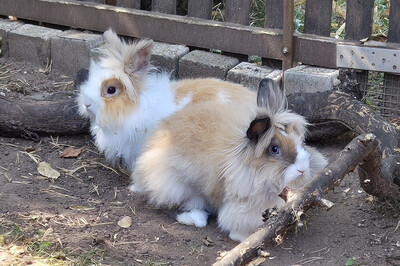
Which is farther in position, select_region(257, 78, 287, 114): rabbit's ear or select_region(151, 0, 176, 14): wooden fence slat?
select_region(151, 0, 176, 14): wooden fence slat

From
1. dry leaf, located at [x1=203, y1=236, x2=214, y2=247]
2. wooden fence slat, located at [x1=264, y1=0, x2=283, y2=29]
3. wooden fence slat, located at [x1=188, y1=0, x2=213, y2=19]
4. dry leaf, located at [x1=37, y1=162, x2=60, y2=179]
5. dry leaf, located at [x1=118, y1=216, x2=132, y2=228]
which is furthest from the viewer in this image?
wooden fence slat, located at [x1=188, y1=0, x2=213, y2=19]

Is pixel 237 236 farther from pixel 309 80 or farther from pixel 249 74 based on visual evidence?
pixel 249 74

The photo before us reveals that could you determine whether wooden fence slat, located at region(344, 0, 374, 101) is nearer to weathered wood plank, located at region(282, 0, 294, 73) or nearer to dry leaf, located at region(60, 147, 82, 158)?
weathered wood plank, located at region(282, 0, 294, 73)

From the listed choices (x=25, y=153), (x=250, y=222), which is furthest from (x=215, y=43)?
(x=250, y=222)

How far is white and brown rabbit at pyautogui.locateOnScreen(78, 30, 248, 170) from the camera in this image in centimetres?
493

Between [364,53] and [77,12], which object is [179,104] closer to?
[364,53]

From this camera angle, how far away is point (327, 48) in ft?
18.9

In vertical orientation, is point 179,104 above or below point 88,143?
above

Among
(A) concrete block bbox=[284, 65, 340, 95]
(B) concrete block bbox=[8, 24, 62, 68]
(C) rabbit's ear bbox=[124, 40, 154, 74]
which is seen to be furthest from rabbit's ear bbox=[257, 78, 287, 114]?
(B) concrete block bbox=[8, 24, 62, 68]

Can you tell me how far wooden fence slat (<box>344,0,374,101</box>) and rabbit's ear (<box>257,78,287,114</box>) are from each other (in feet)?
5.19

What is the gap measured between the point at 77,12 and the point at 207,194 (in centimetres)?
291

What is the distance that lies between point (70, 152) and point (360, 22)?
2.52m

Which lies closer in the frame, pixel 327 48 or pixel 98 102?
pixel 98 102

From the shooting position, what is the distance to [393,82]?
5656mm
